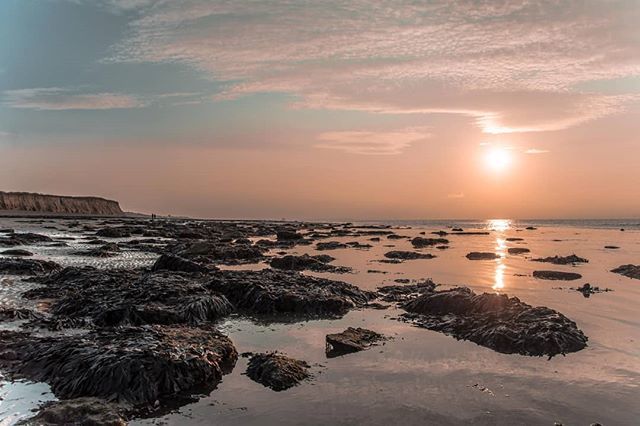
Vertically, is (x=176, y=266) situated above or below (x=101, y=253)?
above

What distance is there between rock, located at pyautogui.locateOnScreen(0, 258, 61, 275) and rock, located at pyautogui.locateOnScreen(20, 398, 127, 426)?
1269cm

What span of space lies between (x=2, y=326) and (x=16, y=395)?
161 inches

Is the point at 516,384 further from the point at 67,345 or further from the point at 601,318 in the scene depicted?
the point at 67,345

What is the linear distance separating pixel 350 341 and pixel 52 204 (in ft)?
398

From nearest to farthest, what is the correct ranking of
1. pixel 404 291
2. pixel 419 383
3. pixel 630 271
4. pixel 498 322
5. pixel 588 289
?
pixel 419 383 → pixel 498 322 → pixel 404 291 → pixel 588 289 → pixel 630 271

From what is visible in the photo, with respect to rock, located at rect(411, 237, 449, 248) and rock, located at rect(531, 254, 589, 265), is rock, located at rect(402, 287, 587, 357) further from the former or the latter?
rock, located at rect(411, 237, 449, 248)

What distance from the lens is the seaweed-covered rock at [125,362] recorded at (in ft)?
20.9

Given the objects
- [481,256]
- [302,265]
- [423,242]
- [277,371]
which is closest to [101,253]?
[302,265]

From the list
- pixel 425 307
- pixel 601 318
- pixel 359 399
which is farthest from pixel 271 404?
pixel 601 318

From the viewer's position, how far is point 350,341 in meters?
8.48

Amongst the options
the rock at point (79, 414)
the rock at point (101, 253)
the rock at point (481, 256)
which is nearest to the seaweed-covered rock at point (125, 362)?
the rock at point (79, 414)

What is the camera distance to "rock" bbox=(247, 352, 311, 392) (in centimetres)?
662

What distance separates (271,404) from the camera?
5996 mm

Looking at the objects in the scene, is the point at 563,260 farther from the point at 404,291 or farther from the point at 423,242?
the point at 404,291
